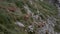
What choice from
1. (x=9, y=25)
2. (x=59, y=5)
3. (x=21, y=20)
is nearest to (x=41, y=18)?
(x=21, y=20)

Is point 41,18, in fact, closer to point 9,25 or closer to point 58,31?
point 58,31

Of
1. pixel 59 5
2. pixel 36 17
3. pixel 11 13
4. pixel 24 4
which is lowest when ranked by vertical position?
pixel 11 13

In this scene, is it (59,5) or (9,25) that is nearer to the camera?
(9,25)

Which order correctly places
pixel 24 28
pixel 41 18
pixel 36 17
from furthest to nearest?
pixel 41 18, pixel 36 17, pixel 24 28

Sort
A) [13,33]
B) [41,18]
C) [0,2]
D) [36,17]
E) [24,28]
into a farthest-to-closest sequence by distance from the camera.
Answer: [41,18] → [36,17] → [0,2] → [24,28] → [13,33]

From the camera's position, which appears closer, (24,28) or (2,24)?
(2,24)

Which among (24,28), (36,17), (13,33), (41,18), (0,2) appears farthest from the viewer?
(41,18)

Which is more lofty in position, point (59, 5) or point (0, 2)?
point (59, 5)

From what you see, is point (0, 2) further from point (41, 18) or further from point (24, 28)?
point (41, 18)

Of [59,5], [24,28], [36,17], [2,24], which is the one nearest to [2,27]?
[2,24]
